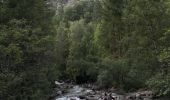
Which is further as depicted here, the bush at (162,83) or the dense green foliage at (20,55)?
the bush at (162,83)

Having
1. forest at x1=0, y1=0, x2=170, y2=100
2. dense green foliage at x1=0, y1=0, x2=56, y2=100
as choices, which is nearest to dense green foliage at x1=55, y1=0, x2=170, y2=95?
forest at x1=0, y1=0, x2=170, y2=100

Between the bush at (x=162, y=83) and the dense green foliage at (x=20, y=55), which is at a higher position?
the dense green foliage at (x=20, y=55)

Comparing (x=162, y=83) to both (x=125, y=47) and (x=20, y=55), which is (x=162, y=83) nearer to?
(x=20, y=55)

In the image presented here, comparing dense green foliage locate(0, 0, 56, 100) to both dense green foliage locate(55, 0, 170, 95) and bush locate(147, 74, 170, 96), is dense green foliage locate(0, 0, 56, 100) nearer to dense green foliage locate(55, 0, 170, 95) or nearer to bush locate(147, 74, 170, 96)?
bush locate(147, 74, 170, 96)

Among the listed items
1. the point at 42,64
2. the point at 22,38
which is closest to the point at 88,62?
the point at 42,64

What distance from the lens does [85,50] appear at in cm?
6138

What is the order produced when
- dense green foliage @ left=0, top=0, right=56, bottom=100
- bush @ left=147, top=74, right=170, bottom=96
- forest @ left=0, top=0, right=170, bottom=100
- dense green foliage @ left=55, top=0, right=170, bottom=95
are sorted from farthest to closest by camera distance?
dense green foliage @ left=55, top=0, right=170, bottom=95 → bush @ left=147, top=74, right=170, bottom=96 → forest @ left=0, top=0, right=170, bottom=100 → dense green foliage @ left=0, top=0, right=56, bottom=100

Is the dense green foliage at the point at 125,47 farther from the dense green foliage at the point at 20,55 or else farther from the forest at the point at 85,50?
the dense green foliage at the point at 20,55

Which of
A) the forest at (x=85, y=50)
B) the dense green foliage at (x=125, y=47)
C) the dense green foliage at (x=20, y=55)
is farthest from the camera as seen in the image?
the dense green foliage at (x=125, y=47)

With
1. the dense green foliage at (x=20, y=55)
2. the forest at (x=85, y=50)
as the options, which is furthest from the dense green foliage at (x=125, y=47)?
the dense green foliage at (x=20, y=55)

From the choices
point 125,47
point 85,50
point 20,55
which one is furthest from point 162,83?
point 85,50

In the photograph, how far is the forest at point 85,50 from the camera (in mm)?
21594

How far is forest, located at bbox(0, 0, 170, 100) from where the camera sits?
2159cm

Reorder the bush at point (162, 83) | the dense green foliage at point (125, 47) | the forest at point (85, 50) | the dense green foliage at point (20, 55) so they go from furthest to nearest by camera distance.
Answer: the dense green foliage at point (125, 47) < the bush at point (162, 83) < the forest at point (85, 50) < the dense green foliage at point (20, 55)
